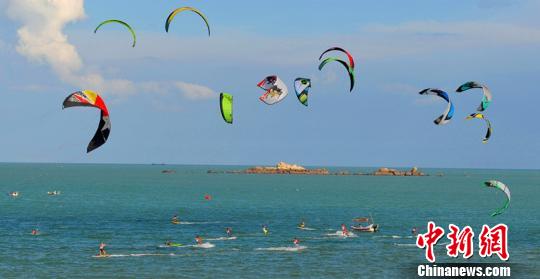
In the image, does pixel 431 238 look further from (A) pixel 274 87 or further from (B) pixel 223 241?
(B) pixel 223 241

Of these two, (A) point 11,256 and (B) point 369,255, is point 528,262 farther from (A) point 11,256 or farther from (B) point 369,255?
(A) point 11,256

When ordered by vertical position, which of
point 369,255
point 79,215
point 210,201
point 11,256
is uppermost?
point 210,201

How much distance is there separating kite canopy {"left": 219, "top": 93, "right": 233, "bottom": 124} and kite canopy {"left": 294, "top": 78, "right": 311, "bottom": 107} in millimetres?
6180

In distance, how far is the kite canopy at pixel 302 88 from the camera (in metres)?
51.3

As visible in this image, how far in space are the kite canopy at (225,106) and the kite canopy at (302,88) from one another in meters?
6.18

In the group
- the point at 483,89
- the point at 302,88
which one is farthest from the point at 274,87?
the point at 483,89

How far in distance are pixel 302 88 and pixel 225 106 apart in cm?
815

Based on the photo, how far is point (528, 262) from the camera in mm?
54281

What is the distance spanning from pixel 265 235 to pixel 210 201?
182 ft

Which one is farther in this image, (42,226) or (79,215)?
(79,215)

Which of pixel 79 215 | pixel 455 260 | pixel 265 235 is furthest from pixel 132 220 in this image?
pixel 455 260

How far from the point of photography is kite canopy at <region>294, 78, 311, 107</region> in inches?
2018

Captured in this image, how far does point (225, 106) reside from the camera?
4609 centimetres

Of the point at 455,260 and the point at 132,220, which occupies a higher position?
the point at 132,220
